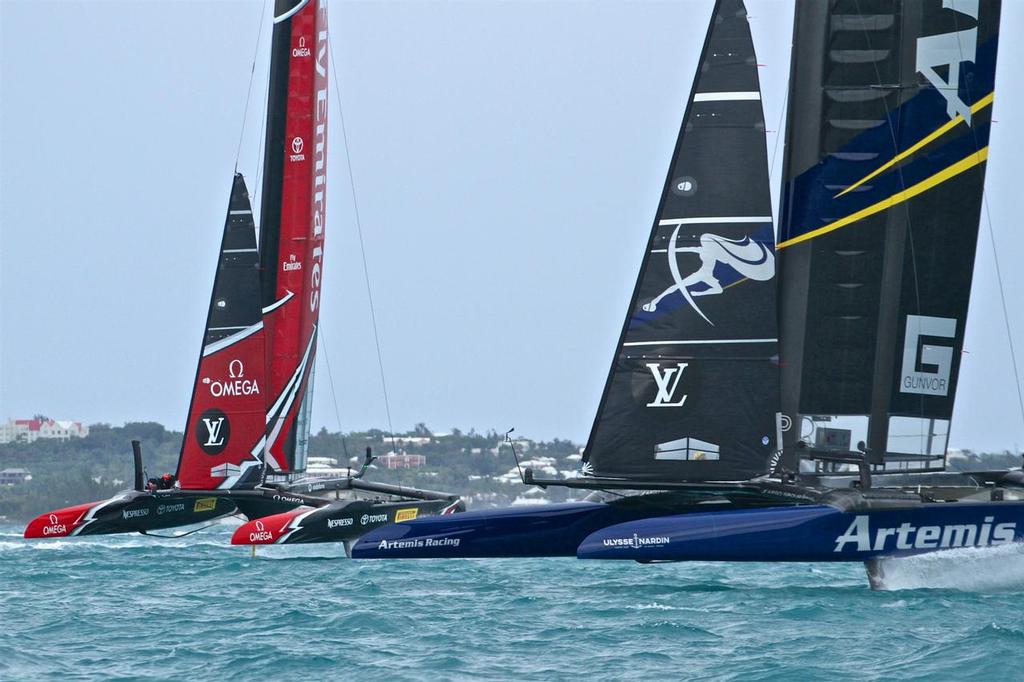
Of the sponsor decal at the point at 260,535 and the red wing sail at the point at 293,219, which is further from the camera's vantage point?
the red wing sail at the point at 293,219

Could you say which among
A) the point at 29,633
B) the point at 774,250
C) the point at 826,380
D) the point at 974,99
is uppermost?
the point at 974,99

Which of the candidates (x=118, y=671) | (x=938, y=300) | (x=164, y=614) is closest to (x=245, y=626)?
(x=164, y=614)

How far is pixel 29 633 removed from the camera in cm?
1184

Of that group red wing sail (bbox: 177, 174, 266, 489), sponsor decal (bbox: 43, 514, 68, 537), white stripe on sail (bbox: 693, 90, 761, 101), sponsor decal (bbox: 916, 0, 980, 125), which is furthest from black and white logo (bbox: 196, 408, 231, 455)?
sponsor decal (bbox: 916, 0, 980, 125)

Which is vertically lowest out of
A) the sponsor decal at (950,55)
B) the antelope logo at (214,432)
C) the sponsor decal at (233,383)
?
the antelope logo at (214,432)

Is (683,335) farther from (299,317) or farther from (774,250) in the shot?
(299,317)

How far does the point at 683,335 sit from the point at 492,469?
64.4m

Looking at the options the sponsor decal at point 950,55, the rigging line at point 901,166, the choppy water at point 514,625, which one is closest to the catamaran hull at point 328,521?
the choppy water at point 514,625

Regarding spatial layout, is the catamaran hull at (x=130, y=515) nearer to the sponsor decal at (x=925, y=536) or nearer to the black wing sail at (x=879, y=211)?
the black wing sail at (x=879, y=211)

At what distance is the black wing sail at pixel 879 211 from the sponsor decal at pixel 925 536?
1190 millimetres

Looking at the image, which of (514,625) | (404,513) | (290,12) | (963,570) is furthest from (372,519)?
(290,12)

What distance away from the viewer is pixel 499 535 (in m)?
13.5

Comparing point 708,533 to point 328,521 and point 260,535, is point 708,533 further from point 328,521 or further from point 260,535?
point 260,535

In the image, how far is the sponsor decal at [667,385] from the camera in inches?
503
